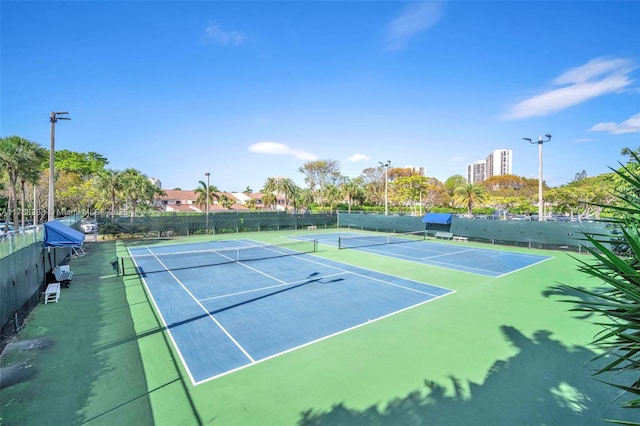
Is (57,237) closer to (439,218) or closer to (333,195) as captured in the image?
(439,218)

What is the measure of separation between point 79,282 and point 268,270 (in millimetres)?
8521

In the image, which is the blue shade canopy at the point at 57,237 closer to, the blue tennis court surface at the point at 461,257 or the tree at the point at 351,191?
the blue tennis court surface at the point at 461,257

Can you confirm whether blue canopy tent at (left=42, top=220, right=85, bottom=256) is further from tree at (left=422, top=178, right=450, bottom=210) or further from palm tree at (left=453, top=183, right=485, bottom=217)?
tree at (left=422, top=178, right=450, bottom=210)

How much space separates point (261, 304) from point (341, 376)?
5204 millimetres

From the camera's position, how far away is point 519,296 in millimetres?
12883

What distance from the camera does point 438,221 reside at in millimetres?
32031

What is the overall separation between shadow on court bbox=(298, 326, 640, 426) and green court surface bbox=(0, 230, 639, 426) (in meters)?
0.02

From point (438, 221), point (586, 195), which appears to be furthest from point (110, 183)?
point (586, 195)

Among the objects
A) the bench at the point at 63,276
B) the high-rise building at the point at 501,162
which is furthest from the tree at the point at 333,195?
the high-rise building at the point at 501,162

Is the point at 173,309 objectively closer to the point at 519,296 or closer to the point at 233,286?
the point at 233,286

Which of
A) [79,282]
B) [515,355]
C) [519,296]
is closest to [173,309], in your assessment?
[79,282]

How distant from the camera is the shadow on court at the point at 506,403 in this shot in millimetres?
5727

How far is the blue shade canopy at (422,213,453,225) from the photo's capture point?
31.5 meters

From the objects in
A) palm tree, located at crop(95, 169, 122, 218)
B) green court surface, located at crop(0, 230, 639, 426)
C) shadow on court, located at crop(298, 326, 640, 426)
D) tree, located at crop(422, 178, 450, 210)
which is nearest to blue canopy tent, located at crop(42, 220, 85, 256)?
green court surface, located at crop(0, 230, 639, 426)
